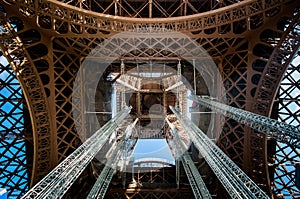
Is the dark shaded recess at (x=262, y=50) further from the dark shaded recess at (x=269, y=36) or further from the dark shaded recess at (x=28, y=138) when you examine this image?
the dark shaded recess at (x=28, y=138)

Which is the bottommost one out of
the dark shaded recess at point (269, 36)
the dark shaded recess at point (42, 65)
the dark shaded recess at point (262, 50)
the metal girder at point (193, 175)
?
the metal girder at point (193, 175)

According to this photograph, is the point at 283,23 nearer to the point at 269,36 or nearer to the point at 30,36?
the point at 269,36

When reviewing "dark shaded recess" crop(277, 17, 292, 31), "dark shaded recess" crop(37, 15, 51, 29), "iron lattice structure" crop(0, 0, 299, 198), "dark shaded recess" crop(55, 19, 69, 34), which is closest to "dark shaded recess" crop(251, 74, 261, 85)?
"iron lattice structure" crop(0, 0, 299, 198)

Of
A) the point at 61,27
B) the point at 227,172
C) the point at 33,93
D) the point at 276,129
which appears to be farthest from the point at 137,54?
the point at 276,129

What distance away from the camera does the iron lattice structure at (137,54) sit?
9.80 m

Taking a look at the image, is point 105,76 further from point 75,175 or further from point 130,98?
point 75,175

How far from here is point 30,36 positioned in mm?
11602

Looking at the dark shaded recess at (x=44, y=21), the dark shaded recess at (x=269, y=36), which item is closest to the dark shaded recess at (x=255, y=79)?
the dark shaded recess at (x=269, y=36)

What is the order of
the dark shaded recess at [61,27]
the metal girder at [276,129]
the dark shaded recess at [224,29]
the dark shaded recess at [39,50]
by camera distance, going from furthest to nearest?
the dark shaded recess at [39,50] < the dark shaded recess at [224,29] < the dark shaded recess at [61,27] < the metal girder at [276,129]

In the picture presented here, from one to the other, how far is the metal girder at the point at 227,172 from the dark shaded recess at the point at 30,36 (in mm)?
7811

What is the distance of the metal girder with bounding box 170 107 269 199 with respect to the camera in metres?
7.43

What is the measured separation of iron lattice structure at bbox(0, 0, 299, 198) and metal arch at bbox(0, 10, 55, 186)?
0.04 metres

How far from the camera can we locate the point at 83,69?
43.0 feet

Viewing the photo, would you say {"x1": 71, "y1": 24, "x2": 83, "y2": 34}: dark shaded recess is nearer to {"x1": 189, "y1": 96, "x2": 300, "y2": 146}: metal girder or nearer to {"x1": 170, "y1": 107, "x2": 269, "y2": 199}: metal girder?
{"x1": 170, "y1": 107, "x2": 269, "y2": 199}: metal girder
